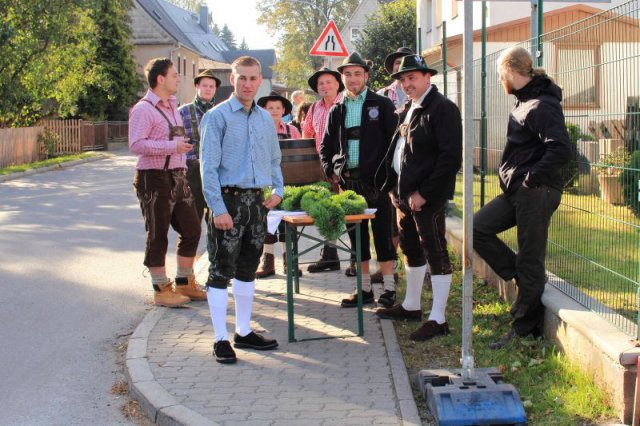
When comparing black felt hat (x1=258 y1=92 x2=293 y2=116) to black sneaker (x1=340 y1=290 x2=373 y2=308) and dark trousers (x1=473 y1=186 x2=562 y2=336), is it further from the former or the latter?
dark trousers (x1=473 y1=186 x2=562 y2=336)

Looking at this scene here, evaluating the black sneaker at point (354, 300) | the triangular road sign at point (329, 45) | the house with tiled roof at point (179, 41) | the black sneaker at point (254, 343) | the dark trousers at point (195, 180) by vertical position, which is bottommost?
the black sneaker at point (254, 343)

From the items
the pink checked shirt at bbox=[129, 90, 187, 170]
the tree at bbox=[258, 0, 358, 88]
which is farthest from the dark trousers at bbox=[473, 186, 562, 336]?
the tree at bbox=[258, 0, 358, 88]

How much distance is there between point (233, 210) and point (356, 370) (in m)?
1.45

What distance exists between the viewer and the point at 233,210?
587 centimetres

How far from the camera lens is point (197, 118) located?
26.5ft

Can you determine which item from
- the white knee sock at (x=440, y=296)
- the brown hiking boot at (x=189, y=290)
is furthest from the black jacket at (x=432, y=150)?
the brown hiking boot at (x=189, y=290)

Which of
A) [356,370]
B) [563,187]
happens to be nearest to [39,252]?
[356,370]

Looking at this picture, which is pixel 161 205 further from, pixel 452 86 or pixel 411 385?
pixel 452 86

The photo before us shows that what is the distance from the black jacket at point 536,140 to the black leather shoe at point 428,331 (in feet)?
3.91

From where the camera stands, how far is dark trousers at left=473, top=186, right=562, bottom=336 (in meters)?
5.66

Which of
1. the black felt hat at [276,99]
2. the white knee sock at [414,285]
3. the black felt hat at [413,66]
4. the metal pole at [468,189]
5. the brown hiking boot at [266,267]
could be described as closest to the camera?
the metal pole at [468,189]

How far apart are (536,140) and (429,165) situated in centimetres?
92

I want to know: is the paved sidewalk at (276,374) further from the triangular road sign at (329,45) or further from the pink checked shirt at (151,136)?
the triangular road sign at (329,45)

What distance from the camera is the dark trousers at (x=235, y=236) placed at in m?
5.86
